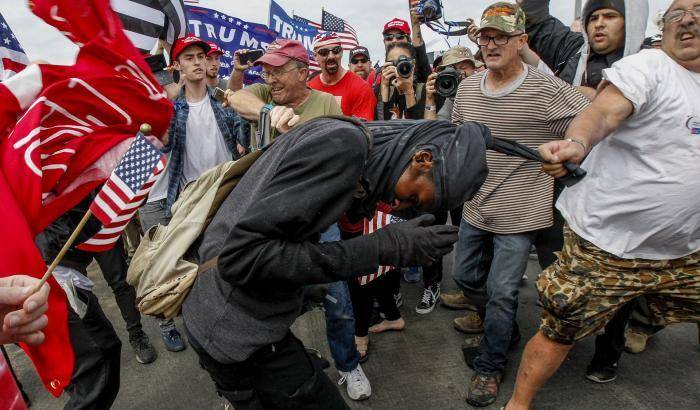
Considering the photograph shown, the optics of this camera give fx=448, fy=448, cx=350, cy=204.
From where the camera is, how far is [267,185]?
1.34 m

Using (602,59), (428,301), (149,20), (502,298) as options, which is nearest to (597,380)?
(502,298)

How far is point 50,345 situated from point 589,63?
3.23 m

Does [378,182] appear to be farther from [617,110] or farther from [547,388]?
[547,388]

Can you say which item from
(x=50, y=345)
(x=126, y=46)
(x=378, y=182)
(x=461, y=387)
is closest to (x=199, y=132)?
(x=126, y=46)

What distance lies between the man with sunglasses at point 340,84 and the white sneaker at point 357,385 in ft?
6.60

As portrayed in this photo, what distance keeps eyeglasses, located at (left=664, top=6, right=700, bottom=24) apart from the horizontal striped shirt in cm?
57

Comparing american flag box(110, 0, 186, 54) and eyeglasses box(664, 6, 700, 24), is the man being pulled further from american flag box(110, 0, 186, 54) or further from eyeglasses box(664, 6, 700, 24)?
american flag box(110, 0, 186, 54)

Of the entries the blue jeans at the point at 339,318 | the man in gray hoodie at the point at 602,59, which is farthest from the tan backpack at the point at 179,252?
the man in gray hoodie at the point at 602,59

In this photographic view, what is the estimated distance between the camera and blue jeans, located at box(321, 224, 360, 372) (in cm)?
254

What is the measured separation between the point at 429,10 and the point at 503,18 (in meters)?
1.47

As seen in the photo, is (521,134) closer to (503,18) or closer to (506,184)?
(506,184)

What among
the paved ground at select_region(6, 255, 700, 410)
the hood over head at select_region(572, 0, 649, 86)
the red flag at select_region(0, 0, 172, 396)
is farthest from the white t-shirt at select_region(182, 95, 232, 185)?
the hood over head at select_region(572, 0, 649, 86)

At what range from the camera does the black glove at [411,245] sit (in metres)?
1.39

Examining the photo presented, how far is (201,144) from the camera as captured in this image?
10.6 feet
